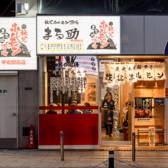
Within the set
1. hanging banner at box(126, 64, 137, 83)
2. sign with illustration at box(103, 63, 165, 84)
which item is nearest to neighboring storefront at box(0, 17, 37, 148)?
sign with illustration at box(103, 63, 165, 84)

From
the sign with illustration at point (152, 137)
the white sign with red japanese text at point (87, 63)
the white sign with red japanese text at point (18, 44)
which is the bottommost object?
the sign with illustration at point (152, 137)

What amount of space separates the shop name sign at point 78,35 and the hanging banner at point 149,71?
179 cm

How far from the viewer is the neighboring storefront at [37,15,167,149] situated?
10992mm

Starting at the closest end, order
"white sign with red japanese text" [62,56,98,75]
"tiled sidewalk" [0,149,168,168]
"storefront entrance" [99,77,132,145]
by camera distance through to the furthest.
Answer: "tiled sidewalk" [0,149,168,168]
"white sign with red japanese text" [62,56,98,75]
"storefront entrance" [99,77,132,145]

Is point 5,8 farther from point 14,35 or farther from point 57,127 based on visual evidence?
point 57,127

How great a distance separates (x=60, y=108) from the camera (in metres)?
11.5

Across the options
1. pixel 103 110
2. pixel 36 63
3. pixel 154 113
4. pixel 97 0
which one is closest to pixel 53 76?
pixel 36 63

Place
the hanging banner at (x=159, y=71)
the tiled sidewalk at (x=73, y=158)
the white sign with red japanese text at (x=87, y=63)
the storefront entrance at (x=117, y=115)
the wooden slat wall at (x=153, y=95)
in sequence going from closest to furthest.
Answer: the tiled sidewalk at (x=73, y=158) < the white sign with red japanese text at (x=87, y=63) < the hanging banner at (x=159, y=71) < the storefront entrance at (x=117, y=115) < the wooden slat wall at (x=153, y=95)

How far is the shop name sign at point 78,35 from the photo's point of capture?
1098 cm

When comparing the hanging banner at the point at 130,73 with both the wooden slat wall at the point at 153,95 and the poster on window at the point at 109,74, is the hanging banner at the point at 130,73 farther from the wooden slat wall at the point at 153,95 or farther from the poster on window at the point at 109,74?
the wooden slat wall at the point at 153,95

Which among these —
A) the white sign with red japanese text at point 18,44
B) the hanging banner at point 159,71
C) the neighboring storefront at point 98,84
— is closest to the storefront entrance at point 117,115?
the neighboring storefront at point 98,84

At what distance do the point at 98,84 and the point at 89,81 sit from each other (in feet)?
1.28

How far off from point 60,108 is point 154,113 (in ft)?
13.9

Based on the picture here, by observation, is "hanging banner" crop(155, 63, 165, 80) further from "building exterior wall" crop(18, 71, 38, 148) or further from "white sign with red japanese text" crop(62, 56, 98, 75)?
"building exterior wall" crop(18, 71, 38, 148)
